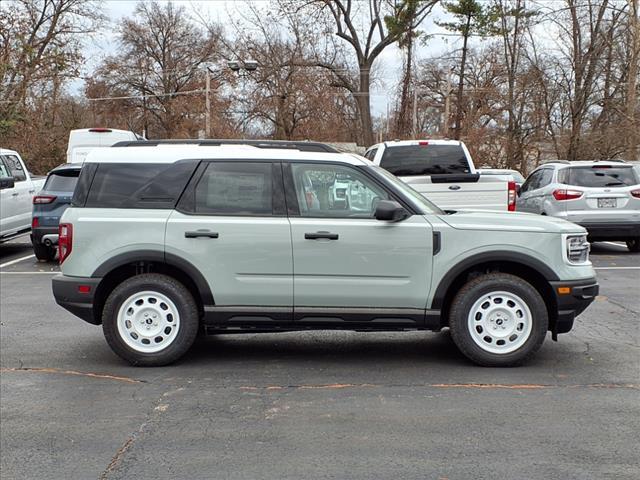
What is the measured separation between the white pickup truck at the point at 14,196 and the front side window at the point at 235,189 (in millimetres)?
8912

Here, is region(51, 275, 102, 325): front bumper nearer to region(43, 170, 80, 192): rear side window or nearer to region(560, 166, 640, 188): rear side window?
region(43, 170, 80, 192): rear side window

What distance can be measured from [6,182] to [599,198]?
1105 cm

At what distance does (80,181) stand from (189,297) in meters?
1.37

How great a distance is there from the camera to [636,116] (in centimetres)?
2789

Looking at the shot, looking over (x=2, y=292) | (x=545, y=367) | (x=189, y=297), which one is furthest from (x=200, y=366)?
(x=2, y=292)

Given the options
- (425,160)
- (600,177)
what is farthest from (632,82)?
(425,160)

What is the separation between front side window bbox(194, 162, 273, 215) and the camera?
613cm

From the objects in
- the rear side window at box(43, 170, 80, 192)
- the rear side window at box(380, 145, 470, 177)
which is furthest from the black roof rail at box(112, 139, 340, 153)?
the rear side window at box(43, 170, 80, 192)

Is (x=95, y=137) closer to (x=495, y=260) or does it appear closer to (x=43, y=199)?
(x=43, y=199)

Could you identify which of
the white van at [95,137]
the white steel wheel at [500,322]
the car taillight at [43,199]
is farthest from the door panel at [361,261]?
the white van at [95,137]

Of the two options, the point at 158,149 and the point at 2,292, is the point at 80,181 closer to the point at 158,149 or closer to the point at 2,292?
the point at 158,149

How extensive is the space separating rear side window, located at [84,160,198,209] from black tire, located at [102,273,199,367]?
655 millimetres

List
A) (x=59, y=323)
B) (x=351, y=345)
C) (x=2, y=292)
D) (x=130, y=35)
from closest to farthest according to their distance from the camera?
(x=351, y=345) → (x=59, y=323) → (x=2, y=292) → (x=130, y=35)

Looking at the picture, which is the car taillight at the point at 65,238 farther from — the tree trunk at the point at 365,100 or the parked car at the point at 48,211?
the tree trunk at the point at 365,100
